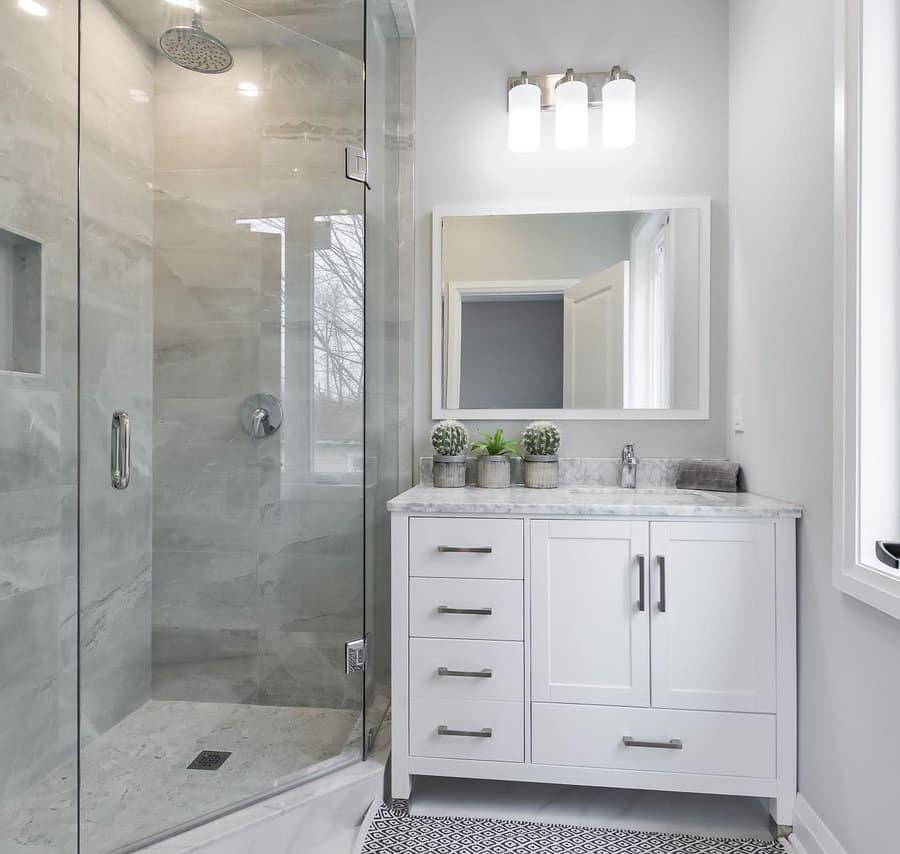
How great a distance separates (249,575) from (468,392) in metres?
0.95

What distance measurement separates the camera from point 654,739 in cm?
163

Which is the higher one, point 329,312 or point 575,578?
point 329,312

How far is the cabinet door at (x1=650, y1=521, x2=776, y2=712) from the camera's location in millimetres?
1618

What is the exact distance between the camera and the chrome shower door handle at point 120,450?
150 cm

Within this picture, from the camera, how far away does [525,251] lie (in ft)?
7.22

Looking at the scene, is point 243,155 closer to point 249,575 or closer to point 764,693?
point 249,575

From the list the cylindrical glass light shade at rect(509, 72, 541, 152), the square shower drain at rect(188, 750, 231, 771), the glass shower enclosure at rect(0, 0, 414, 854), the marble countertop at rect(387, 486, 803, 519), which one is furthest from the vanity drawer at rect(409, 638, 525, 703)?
the cylindrical glass light shade at rect(509, 72, 541, 152)

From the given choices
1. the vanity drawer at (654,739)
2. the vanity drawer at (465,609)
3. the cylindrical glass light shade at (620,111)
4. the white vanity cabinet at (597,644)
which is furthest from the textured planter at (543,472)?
the cylindrical glass light shade at (620,111)

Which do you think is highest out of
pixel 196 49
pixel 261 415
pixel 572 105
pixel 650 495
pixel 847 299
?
pixel 572 105

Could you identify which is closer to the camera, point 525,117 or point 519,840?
point 519,840

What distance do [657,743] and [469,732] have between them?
48 cm

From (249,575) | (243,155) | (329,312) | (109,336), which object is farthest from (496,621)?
(243,155)

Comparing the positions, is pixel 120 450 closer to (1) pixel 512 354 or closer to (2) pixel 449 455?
(2) pixel 449 455

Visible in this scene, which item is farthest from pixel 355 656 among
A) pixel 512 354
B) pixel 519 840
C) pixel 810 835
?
pixel 810 835
